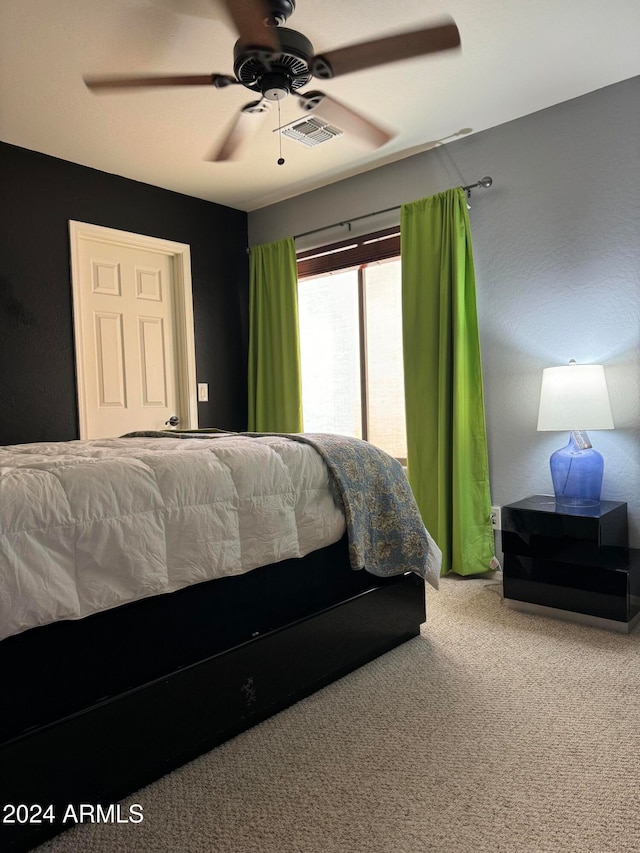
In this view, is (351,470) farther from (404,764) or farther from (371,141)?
(371,141)

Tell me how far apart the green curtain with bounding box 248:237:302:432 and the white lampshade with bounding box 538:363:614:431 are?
1.85m

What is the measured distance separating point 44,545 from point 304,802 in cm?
88

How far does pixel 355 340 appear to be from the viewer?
4.10 metres

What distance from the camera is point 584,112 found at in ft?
9.66

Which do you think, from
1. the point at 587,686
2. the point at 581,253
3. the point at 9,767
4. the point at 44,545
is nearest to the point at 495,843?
the point at 587,686

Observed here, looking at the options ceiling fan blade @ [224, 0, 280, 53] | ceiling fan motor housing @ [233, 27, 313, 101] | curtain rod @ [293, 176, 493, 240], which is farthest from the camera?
curtain rod @ [293, 176, 493, 240]

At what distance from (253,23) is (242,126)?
0.85 meters

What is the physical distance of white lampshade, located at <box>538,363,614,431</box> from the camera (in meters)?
2.63

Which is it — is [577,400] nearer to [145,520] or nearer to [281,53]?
[281,53]

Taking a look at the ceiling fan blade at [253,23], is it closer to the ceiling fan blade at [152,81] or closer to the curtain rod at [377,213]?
the ceiling fan blade at [152,81]

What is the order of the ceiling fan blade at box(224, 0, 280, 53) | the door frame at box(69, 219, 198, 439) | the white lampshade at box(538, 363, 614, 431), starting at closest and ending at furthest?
the ceiling fan blade at box(224, 0, 280, 53), the white lampshade at box(538, 363, 614, 431), the door frame at box(69, 219, 198, 439)

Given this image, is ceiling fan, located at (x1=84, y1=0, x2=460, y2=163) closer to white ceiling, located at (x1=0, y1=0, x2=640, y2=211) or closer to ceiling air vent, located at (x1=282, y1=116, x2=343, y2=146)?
white ceiling, located at (x1=0, y1=0, x2=640, y2=211)

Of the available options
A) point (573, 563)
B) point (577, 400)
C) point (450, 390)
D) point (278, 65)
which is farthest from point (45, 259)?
point (573, 563)

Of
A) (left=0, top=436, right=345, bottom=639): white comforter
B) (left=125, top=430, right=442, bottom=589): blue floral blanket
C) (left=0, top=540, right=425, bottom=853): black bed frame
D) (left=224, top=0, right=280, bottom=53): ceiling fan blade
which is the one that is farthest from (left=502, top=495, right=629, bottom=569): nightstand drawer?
(left=224, top=0, right=280, bottom=53): ceiling fan blade
